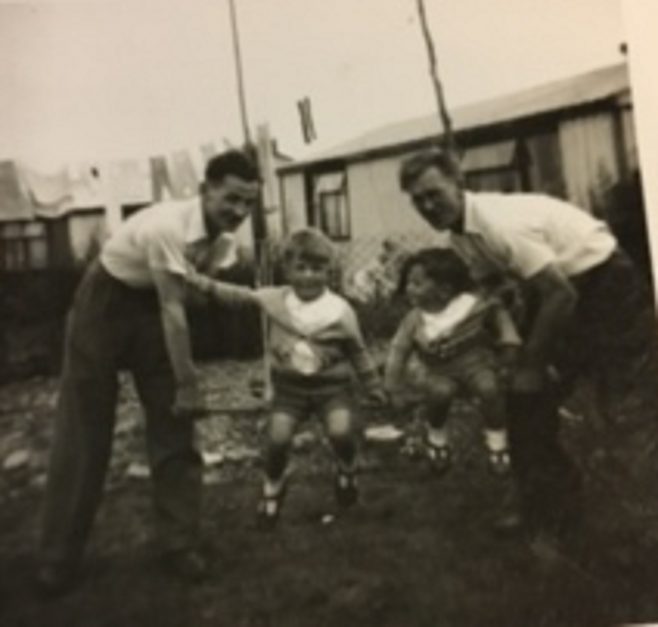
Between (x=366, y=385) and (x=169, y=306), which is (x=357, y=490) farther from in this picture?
(x=169, y=306)

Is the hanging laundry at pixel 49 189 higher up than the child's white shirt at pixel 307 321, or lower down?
higher up

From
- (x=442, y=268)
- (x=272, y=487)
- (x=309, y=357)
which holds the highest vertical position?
(x=442, y=268)

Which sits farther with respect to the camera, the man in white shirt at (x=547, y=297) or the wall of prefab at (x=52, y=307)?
the man in white shirt at (x=547, y=297)

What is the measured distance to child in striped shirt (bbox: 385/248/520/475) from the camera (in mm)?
2053

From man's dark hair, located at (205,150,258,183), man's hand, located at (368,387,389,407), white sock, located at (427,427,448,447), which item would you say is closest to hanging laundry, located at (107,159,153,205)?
man's dark hair, located at (205,150,258,183)

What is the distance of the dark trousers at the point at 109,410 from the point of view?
1951mm

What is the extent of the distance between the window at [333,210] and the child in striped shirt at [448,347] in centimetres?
14

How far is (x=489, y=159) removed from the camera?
6.95 feet

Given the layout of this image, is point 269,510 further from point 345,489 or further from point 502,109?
point 502,109

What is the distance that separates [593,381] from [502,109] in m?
0.54

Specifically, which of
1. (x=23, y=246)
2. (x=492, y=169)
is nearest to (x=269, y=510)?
(x=23, y=246)

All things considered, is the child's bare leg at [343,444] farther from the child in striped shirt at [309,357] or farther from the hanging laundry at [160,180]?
the hanging laundry at [160,180]

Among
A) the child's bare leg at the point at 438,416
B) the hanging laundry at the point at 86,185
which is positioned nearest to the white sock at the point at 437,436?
the child's bare leg at the point at 438,416

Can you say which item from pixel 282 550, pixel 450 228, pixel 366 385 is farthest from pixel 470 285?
pixel 282 550
